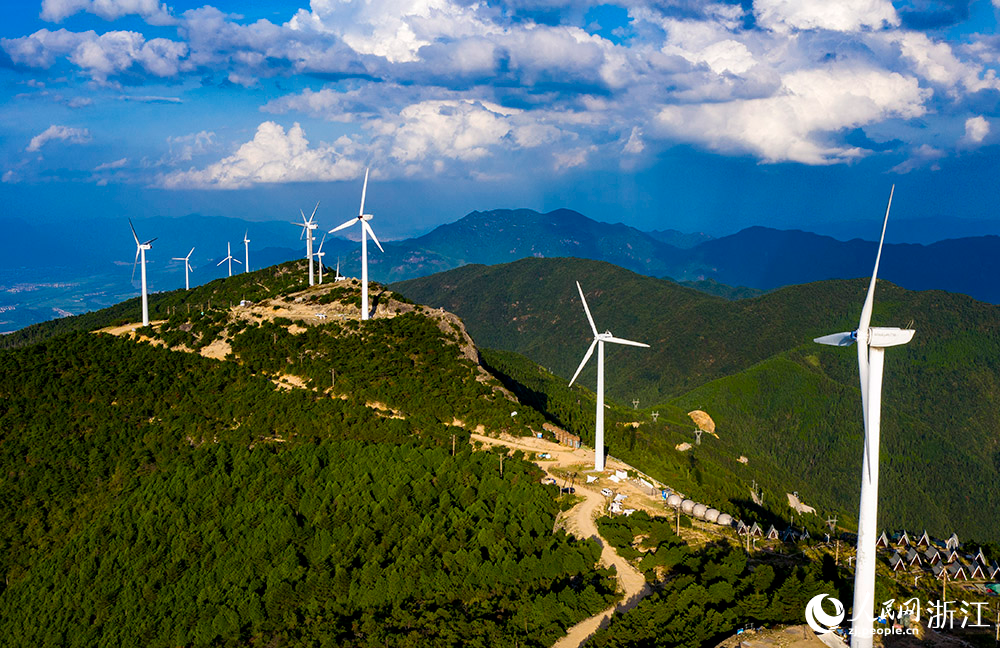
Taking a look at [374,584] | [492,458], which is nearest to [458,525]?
[374,584]

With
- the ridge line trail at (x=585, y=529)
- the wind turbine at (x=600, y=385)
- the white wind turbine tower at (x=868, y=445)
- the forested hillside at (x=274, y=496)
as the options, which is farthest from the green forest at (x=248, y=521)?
the white wind turbine tower at (x=868, y=445)

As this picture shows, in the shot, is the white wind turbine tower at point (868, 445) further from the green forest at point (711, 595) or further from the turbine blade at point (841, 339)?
the green forest at point (711, 595)

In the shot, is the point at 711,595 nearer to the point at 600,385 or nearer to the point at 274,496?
the point at 600,385

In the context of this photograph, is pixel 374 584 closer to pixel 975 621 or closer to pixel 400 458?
pixel 400 458

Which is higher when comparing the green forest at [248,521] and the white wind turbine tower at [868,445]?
the white wind turbine tower at [868,445]

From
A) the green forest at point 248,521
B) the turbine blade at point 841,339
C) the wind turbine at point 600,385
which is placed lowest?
the green forest at point 248,521

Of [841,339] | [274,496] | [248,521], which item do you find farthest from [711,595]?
[274,496]
